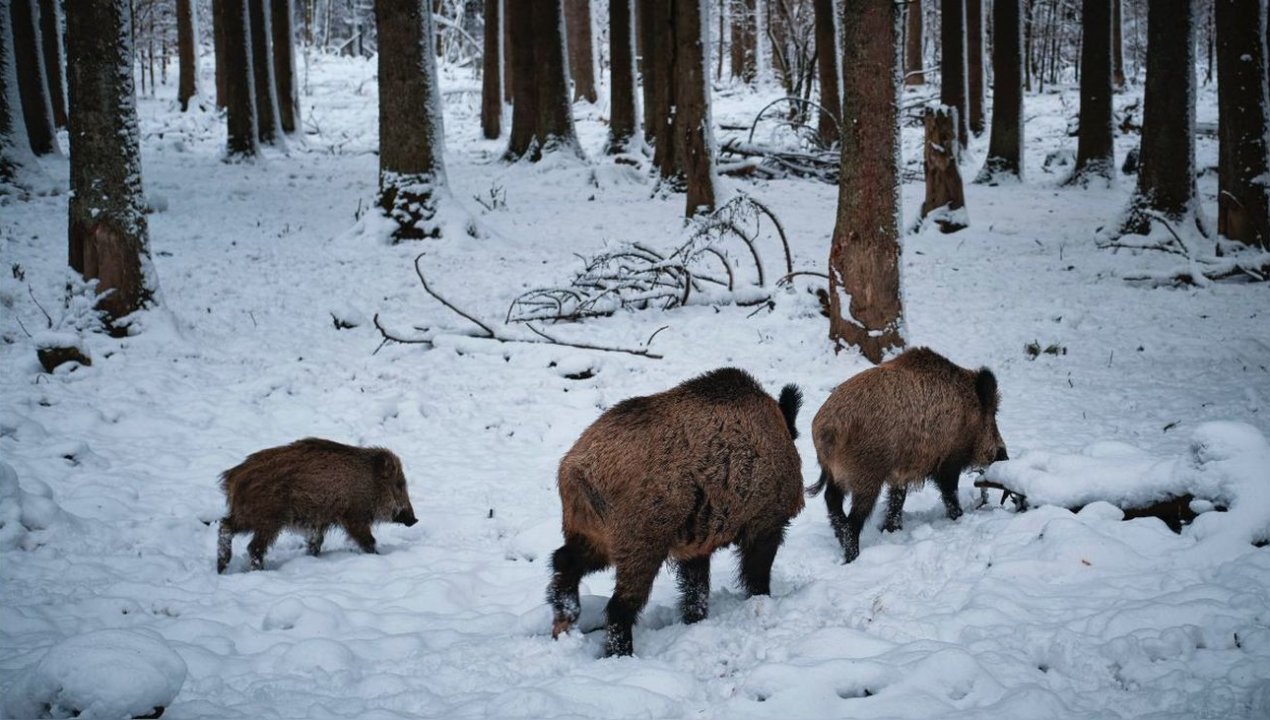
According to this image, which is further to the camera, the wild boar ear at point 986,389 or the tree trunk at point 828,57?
the tree trunk at point 828,57

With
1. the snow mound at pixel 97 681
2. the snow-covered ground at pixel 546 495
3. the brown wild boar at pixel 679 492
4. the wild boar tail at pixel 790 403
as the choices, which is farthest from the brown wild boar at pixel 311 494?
the wild boar tail at pixel 790 403

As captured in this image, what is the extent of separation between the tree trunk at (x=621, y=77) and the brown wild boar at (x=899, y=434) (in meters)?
17.2

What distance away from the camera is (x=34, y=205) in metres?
15.8

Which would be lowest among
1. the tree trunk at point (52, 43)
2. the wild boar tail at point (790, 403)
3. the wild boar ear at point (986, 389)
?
the wild boar ear at point (986, 389)

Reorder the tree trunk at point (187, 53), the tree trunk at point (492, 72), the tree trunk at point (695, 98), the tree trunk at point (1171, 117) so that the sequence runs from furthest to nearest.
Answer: the tree trunk at point (187, 53), the tree trunk at point (492, 72), the tree trunk at point (695, 98), the tree trunk at point (1171, 117)

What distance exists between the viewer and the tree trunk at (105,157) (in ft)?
30.9

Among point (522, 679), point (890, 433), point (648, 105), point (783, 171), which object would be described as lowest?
point (522, 679)

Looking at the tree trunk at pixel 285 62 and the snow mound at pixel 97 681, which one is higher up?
the tree trunk at pixel 285 62

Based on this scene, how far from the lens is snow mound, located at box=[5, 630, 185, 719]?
2764 millimetres

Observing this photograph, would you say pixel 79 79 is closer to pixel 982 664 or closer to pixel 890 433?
pixel 890 433

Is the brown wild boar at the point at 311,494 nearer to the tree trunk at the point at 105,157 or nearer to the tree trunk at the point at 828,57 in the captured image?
the tree trunk at the point at 105,157

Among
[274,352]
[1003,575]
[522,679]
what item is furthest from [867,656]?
[274,352]

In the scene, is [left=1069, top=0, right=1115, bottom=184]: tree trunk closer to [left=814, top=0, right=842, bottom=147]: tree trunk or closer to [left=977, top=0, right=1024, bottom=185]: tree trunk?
[left=977, top=0, right=1024, bottom=185]: tree trunk

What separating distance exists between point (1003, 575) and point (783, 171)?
18.0 meters
